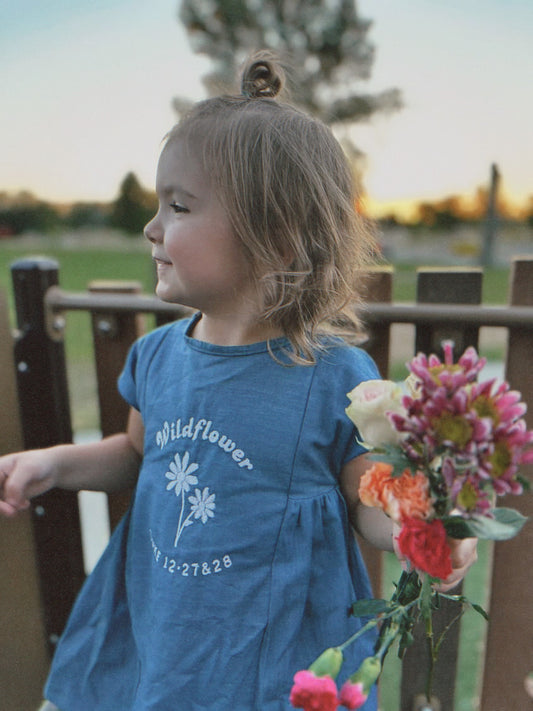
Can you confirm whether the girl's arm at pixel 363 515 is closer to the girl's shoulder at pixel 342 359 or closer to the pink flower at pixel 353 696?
the girl's shoulder at pixel 342 359

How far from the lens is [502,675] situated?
143 centimetres

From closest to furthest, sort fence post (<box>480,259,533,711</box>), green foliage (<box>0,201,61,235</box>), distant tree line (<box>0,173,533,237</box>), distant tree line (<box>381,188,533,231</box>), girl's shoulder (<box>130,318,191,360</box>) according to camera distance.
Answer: girl's shoulder (<box>130,318,191,360</box>) < fence post (<box>480,259,533,711</box>) < distant tree line (<box>0,173,533,237</box>) < distant tree line (<box>381,188,533,231</box>) < green foliage (<box>0,201,61,235</box>)

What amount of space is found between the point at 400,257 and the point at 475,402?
91.9 ft

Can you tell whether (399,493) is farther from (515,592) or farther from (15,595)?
(15,595)

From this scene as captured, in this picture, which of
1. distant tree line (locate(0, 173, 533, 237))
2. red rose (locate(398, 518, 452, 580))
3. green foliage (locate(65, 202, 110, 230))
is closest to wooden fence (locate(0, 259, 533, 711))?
red rose (locate(398, 518, 452, 580))

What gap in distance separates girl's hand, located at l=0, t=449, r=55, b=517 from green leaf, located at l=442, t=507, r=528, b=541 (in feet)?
2.79

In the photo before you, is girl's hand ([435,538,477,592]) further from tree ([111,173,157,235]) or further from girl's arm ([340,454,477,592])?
tree ([111,173,157,235])

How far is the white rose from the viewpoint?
0.64 metres

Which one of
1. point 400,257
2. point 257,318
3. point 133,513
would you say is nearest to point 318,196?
point 257,318

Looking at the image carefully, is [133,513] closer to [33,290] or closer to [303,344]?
[303,344]

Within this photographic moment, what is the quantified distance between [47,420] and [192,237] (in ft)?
2.99

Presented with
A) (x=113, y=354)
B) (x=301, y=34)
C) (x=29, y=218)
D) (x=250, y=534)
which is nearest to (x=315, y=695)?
(x=250, y=534)

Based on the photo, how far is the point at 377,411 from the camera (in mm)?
646

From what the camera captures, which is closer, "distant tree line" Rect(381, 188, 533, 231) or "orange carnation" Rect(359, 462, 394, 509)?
"orange carnation" Rect(359, 462, 394, 509)
